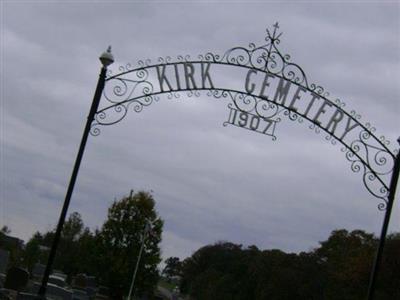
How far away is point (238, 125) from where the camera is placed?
12.8 metres

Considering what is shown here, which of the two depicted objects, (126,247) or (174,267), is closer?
(126,247)

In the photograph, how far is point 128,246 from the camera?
41.8 metres

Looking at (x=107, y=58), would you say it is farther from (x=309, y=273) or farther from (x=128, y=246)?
(x=309, y=273)

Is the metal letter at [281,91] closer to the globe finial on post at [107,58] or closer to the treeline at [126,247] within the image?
the globe finial on post at [107,58]

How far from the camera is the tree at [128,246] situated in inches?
1614

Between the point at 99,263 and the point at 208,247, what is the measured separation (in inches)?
2025

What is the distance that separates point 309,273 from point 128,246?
24.6 meters

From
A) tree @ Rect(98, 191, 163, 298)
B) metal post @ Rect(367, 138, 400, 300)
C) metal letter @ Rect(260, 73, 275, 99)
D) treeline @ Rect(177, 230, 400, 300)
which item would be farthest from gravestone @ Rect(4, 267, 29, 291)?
treeline @ Rect(177, 230, 400, 300)

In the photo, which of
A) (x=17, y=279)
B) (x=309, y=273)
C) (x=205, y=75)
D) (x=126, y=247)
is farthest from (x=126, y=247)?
(x=205, y=75)

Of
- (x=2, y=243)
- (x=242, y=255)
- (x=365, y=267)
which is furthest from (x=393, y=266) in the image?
(x=242, y=255)

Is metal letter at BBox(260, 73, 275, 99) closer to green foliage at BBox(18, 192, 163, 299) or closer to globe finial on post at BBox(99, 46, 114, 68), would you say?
globe finial on post at BBox(99, 46, 114, 68)

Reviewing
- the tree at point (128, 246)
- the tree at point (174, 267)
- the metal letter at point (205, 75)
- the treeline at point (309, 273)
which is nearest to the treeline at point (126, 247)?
the tree at point (128, 246)

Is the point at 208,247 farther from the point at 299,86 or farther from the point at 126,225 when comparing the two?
the point at 299,86

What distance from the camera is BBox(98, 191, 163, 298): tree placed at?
135ft
